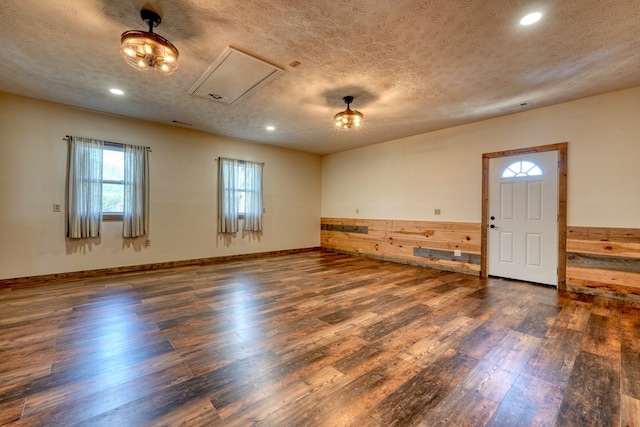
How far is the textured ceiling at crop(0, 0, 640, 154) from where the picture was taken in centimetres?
223

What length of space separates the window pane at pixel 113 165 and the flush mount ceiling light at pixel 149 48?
9.99 ft

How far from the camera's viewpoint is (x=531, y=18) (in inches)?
90.0

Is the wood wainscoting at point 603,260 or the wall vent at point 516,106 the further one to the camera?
the wall vent at point 516,106

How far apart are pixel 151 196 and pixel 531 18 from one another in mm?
5885

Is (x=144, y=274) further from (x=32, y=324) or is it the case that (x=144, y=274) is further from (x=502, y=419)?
(x=502, y=419)

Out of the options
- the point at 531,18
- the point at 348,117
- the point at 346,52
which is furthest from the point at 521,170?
the point at 346,52

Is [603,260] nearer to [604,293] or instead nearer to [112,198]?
[604,293]

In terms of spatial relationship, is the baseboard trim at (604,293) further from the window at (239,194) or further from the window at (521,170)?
the window at (239,194)

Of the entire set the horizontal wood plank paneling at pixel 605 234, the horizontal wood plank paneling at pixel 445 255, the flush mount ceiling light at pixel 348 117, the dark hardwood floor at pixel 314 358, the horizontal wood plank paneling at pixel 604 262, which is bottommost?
the dark hardwood floor at pixel 314 358

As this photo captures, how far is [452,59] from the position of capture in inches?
115

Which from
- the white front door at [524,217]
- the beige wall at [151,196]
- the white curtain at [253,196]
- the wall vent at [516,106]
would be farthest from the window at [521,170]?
the white curtain at [253,196]

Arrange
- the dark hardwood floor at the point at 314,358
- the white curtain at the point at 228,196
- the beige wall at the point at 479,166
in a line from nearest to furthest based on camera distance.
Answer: the dark hardwood floor at the point at 314,358, the beige wall at the point at 479,166, the white curtain at the point at 228,196

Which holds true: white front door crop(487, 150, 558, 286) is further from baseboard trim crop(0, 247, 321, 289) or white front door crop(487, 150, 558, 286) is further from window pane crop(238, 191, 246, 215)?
window pane crop(238, 191, 246, 215)

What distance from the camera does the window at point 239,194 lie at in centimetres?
602
